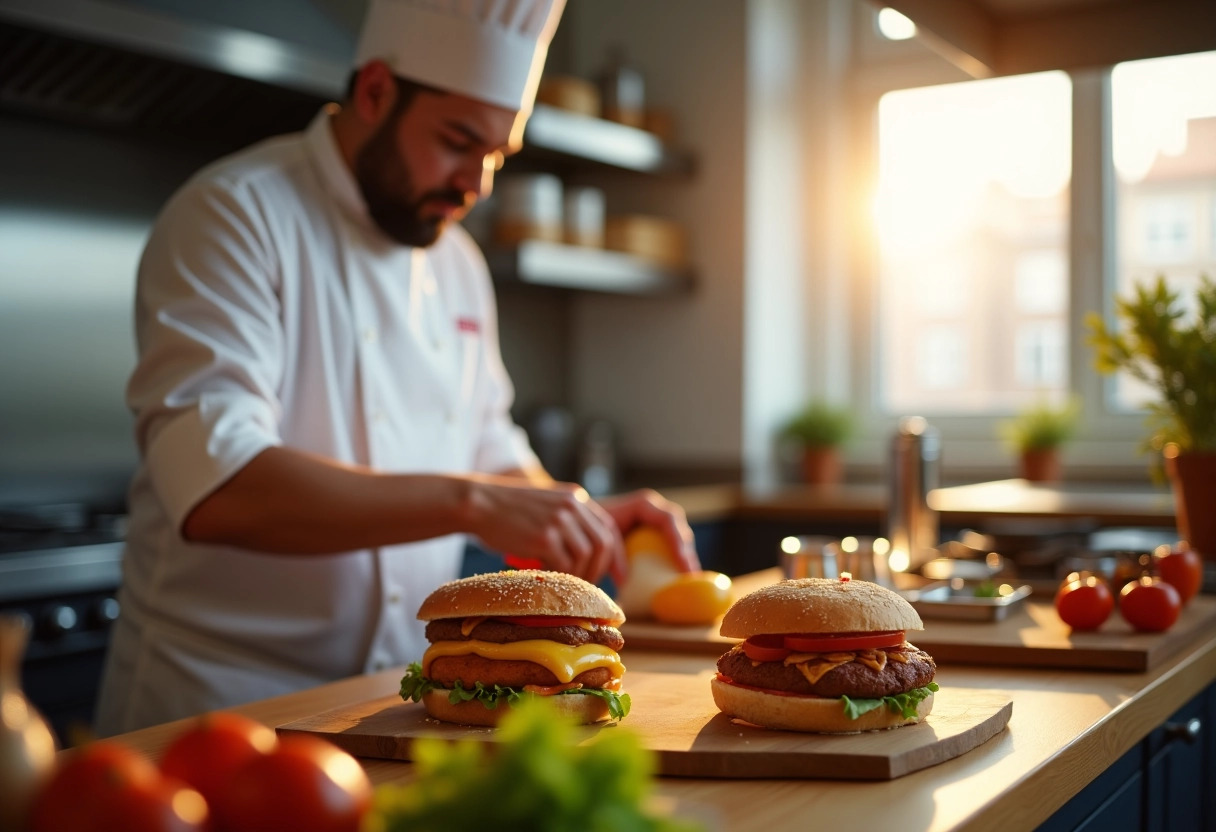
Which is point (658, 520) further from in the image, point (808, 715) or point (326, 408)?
point (808, 715)

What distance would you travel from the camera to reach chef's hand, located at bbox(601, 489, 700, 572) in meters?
1.69

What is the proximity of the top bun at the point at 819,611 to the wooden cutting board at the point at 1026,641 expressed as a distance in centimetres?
27

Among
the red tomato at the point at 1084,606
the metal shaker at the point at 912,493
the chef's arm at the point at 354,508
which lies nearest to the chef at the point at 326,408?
the chef's arm at the point at 354,508

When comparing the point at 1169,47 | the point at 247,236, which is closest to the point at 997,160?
the point at 1169,47

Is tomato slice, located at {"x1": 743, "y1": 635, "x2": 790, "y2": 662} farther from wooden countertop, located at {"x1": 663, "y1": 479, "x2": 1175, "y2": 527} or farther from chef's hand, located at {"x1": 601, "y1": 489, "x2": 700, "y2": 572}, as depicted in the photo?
wooden countertop, located at {"x1": 663, "y1": 479, "x2": 1175, "y2": 527}

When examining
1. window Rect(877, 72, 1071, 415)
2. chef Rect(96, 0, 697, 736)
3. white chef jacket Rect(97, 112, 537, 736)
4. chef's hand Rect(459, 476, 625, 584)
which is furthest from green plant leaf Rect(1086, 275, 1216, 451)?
window Rect(877, 72, 1071, 415)

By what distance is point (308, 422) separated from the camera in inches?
72.6

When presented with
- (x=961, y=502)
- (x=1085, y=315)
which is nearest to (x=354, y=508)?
(x=961, y=502)

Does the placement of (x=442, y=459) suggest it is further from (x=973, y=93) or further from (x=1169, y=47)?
(x=973, y=93)

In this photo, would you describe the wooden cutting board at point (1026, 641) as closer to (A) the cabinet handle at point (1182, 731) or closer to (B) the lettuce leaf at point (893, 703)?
(A) the cabinet handle at point (1182, 731)

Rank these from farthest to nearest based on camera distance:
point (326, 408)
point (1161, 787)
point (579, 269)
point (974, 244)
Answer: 1. point (974, 244)
2. point (579, 269)
3. point (326, 408)
4. point (1161, 787)

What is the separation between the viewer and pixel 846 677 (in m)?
1.04

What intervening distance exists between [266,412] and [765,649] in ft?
2.57

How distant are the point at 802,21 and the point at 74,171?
2.58 meters
